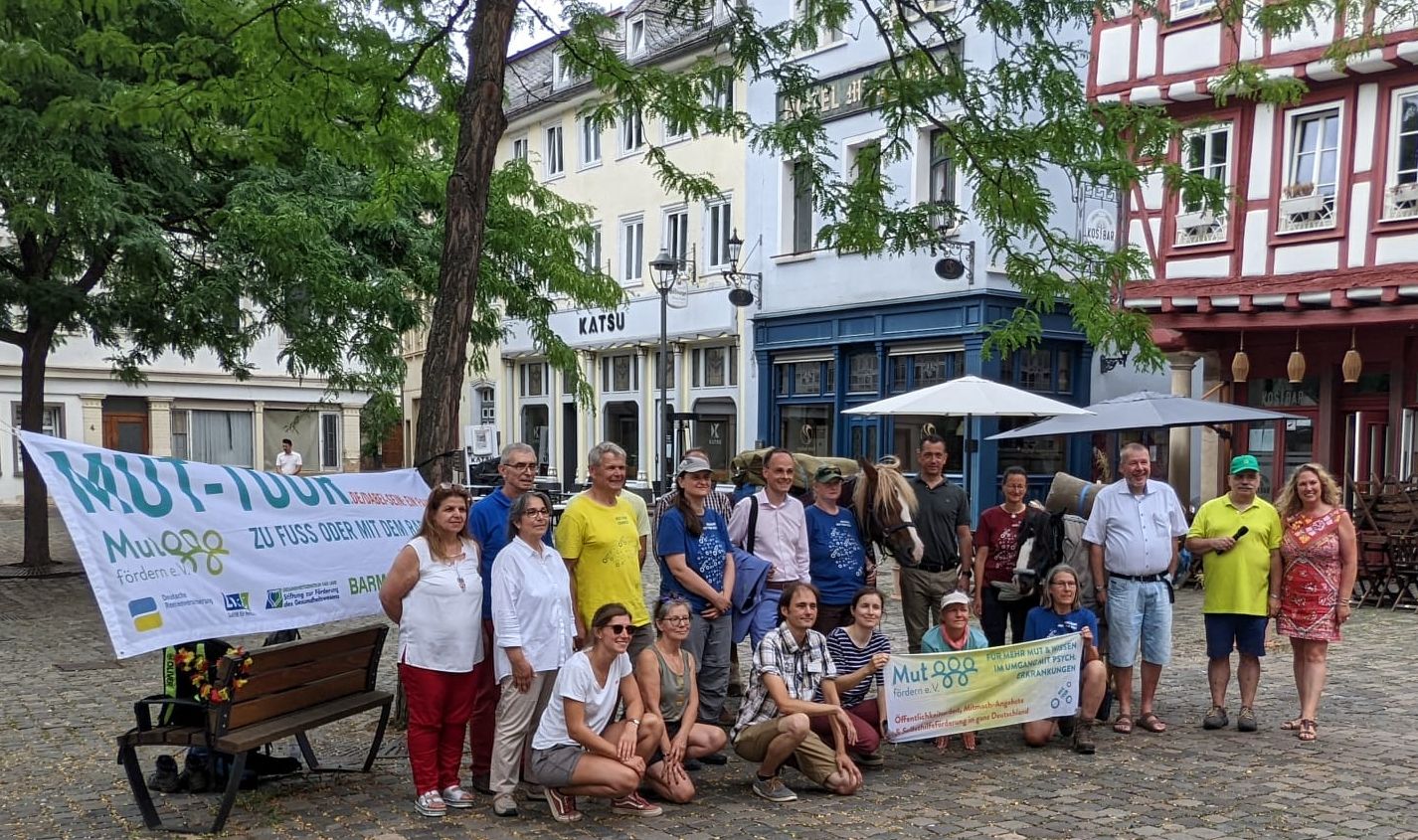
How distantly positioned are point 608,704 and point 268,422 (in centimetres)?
3511

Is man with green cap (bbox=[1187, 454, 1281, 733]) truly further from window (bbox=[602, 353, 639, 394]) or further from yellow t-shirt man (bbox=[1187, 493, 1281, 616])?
window (bbox=[602, 353, 639, 394])

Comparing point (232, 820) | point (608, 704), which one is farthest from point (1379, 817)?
point (232, 820)

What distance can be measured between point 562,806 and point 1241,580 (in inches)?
178

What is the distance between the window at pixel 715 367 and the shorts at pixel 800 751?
20.7 meters

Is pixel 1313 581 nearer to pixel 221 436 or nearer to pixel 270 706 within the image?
pixel 270 706

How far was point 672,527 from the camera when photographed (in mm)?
7168

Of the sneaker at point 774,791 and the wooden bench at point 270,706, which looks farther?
the sneaker at point 774,791

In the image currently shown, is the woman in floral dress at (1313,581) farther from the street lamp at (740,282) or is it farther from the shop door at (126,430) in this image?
the shop door at (126,430)

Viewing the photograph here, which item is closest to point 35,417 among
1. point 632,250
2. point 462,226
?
point 462,226

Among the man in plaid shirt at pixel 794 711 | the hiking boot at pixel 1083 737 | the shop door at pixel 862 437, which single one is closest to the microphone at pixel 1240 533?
the hiking boot at pixel 1083 737

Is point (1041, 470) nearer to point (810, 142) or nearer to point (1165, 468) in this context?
point (1165, 468)

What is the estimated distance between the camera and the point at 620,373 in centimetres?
3106

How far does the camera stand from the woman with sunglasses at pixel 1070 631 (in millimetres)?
7391

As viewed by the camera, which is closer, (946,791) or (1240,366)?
(946,791)
